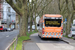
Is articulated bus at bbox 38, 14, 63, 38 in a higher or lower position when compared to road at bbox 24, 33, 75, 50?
higher

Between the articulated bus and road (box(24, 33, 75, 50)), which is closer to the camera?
road (box(24, 33, 75, 50))

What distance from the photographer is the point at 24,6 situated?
760 inches

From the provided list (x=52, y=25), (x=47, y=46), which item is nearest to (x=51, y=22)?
(x=52, y=25)

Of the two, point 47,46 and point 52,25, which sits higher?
point 52,25

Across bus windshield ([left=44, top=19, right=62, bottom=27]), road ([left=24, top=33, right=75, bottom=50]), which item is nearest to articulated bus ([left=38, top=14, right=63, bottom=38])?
bus windshield ([left=44, top=19, right=62, bottom=27])

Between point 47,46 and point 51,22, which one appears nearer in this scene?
point 47,46

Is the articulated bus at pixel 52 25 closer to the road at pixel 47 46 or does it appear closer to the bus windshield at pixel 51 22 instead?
the bus windshield at pixel 51 22

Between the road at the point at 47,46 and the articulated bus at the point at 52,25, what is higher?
the articulated bus at the point at 52,25

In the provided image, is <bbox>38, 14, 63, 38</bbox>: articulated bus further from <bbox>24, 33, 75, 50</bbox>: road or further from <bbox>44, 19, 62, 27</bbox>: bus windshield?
<bbox>24, 33, 75, 50</bbox>: road

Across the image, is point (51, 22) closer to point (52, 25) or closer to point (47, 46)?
point (52, 25)

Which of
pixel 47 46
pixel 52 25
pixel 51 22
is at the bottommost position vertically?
pixel 47 46

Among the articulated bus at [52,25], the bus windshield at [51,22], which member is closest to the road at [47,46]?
the articulated bus at [52,25]

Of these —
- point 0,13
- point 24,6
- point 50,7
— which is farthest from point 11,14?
point 24,6

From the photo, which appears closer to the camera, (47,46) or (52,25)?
(47,46)
